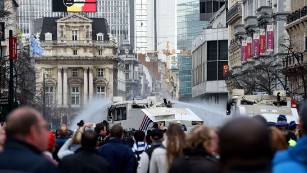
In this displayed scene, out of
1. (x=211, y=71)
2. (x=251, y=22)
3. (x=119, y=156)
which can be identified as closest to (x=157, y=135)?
(x=119, y=156)

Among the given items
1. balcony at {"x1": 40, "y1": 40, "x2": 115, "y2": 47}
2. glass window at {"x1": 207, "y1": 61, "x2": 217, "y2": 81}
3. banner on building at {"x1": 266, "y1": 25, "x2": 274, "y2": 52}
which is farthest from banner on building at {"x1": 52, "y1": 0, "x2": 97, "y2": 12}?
balcony at {"x1": 40, "y1": 40, "x2": 115, "y2": 47}

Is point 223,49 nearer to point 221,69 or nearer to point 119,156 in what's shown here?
point 221,69

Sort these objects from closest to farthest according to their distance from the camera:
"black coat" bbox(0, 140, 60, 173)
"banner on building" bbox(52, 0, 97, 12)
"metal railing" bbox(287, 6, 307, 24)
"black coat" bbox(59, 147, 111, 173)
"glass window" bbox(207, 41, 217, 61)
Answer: "black coat" bbox(0, 140, 60, 173), "black coat" bbox(59, 147, 111, 173), "metal railing" bbox(287, 6, 307, 24), "banner on building" bbox(52, 0, 97, 12), "glass window" bbox(207, 41, 217, 61)

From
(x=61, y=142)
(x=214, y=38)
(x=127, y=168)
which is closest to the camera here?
(x=127, y=168)

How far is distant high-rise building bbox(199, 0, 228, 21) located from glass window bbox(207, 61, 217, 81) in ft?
83.4

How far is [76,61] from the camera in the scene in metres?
176

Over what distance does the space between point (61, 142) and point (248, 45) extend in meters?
76.2

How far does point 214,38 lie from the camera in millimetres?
137000

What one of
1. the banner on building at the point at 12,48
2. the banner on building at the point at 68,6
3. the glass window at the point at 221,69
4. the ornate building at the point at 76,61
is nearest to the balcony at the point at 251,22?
the banner on building at the point at 68,6

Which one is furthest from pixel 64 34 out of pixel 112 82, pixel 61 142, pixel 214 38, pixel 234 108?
pixel 61 142

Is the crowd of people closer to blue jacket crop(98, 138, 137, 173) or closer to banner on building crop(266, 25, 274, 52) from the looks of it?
blue jacket crop(98, 138, 137, 173)

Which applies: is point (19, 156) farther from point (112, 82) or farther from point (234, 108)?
point (112, 82)

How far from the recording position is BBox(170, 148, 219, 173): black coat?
9.13 meters

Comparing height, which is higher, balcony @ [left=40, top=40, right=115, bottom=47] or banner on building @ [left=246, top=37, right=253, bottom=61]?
balcony @ [left=40, top=40, right=115, bottom=47]
